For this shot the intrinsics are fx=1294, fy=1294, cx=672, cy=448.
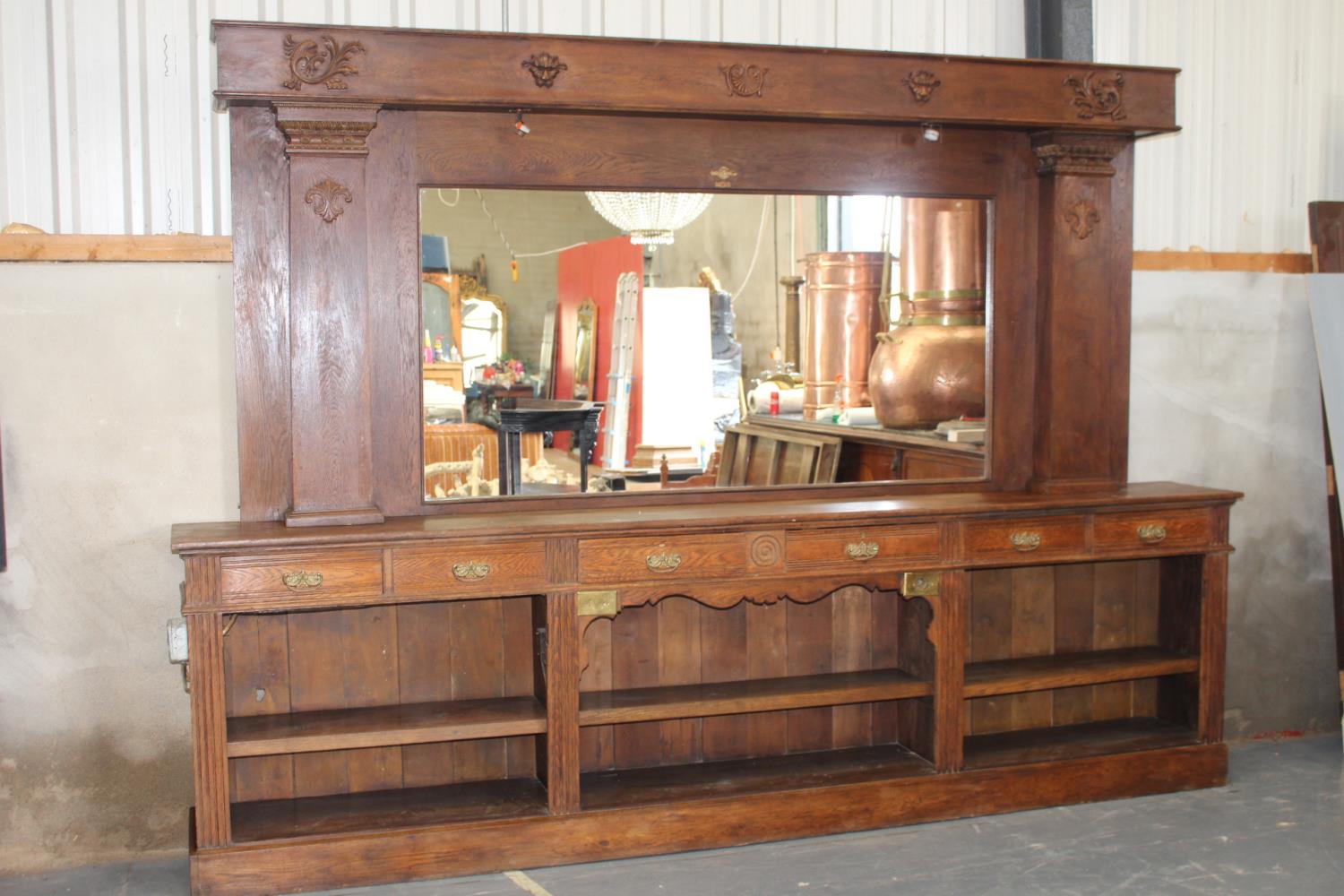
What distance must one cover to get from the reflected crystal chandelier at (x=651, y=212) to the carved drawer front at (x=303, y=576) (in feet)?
4.28

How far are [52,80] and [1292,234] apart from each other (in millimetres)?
4384

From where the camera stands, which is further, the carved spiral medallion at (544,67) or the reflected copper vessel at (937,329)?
the reflected copper vessel at (937,329)

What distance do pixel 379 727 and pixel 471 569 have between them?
55cm

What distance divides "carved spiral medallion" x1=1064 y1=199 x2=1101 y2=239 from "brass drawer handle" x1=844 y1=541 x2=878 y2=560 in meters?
1.35

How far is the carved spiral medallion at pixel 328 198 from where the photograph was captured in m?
3.76

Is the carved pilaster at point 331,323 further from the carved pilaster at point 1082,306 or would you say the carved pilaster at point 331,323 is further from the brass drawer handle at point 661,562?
the carved pilaster at point 1082,306

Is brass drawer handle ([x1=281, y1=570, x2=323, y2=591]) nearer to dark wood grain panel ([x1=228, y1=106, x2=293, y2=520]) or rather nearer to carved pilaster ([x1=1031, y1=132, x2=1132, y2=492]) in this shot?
dark wood grain panel ([x1=228, y1=106, x2=293, y2=520])

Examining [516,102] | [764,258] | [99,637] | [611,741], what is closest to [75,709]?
[99,637]

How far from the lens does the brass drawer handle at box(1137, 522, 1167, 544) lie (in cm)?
432

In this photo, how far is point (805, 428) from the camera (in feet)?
14.2

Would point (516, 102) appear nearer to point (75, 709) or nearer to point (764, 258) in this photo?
point (764, 258)

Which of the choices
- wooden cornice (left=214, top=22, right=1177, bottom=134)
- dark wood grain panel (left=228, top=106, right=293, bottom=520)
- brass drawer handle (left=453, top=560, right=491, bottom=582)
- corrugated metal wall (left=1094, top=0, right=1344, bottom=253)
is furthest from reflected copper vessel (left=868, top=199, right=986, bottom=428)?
dark wood grain panel (left=228, top=106, right=293, bottom=520)

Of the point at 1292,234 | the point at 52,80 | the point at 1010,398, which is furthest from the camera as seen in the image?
the point at 1292,234

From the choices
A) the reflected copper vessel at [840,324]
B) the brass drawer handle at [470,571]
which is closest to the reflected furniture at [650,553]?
the brass drawer handle at [470,571]
